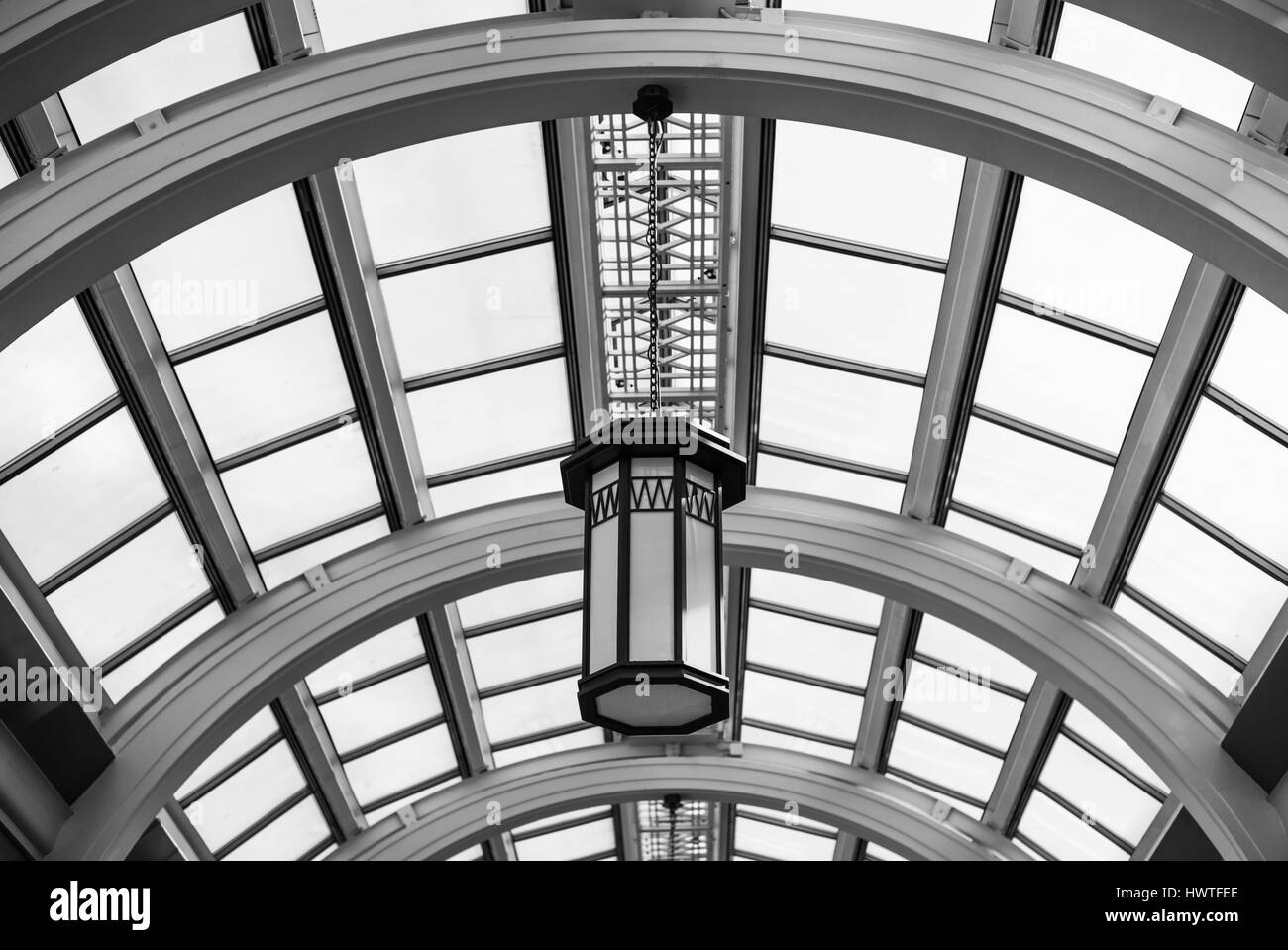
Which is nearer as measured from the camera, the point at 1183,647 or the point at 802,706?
the point at 1183,647

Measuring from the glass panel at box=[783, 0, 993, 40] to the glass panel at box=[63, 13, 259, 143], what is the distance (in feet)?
12.4

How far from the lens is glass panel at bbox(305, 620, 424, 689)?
1349cm

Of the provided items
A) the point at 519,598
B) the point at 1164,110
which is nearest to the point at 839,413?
the point at 519,598

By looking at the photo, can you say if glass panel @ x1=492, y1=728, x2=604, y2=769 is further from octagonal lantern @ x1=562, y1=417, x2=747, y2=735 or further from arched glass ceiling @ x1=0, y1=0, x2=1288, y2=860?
octagonal lantern @ x1=562, y1=417, x2=747, y2=735

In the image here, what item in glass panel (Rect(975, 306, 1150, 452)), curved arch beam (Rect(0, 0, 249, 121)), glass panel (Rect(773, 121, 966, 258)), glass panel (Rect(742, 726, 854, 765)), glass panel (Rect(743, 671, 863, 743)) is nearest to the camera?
curved arch beam (Rect(0, 0, 249, 121))

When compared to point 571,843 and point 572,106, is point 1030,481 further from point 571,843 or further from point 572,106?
point 571,843

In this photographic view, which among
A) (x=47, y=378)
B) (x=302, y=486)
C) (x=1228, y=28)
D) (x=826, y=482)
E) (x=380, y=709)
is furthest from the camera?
(x=380, y=709)

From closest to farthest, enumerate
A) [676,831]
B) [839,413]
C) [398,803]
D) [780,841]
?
[839,413] → [398,803] → [676,831] → [780,841]

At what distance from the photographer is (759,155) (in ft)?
31.9

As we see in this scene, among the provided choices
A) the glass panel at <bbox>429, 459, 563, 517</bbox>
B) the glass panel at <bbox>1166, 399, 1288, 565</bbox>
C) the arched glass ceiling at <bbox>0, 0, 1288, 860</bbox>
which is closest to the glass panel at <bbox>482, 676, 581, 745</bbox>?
the arched glass ceiling at <bbox>0, 0, 1288, 860</bbox>

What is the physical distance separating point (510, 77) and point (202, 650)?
6.67 meters

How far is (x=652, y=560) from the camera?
6070 mm

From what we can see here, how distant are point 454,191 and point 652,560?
487cm

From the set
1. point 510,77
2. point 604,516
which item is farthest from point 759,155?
point 604,516
